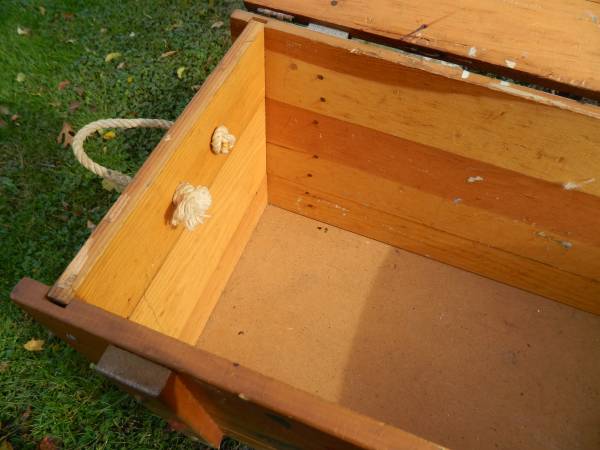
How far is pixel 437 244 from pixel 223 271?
25.4 inches

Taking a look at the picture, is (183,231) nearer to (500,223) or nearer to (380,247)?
(380,247)

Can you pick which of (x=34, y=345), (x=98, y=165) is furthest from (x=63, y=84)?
(x=98, y=165)

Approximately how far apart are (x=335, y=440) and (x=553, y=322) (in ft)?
3.30

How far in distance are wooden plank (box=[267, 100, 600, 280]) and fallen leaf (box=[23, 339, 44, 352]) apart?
3.15 feet

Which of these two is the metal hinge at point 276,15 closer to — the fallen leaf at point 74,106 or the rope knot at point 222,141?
the rope knot at point 222,141

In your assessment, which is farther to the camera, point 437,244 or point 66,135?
point 66,135

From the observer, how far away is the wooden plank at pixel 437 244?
1.42 meters

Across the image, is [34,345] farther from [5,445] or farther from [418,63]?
[418,63]

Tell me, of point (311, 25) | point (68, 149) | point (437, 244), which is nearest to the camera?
point (311, 25)

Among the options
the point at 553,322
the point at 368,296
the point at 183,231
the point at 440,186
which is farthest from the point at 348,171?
the point at 553,322

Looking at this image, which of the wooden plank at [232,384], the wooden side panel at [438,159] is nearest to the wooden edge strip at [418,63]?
the wooden side panel at [438,159]

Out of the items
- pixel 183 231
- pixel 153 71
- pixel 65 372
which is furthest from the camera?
pixel 153 71

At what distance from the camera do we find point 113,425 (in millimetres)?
1471

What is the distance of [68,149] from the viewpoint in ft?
6.63
